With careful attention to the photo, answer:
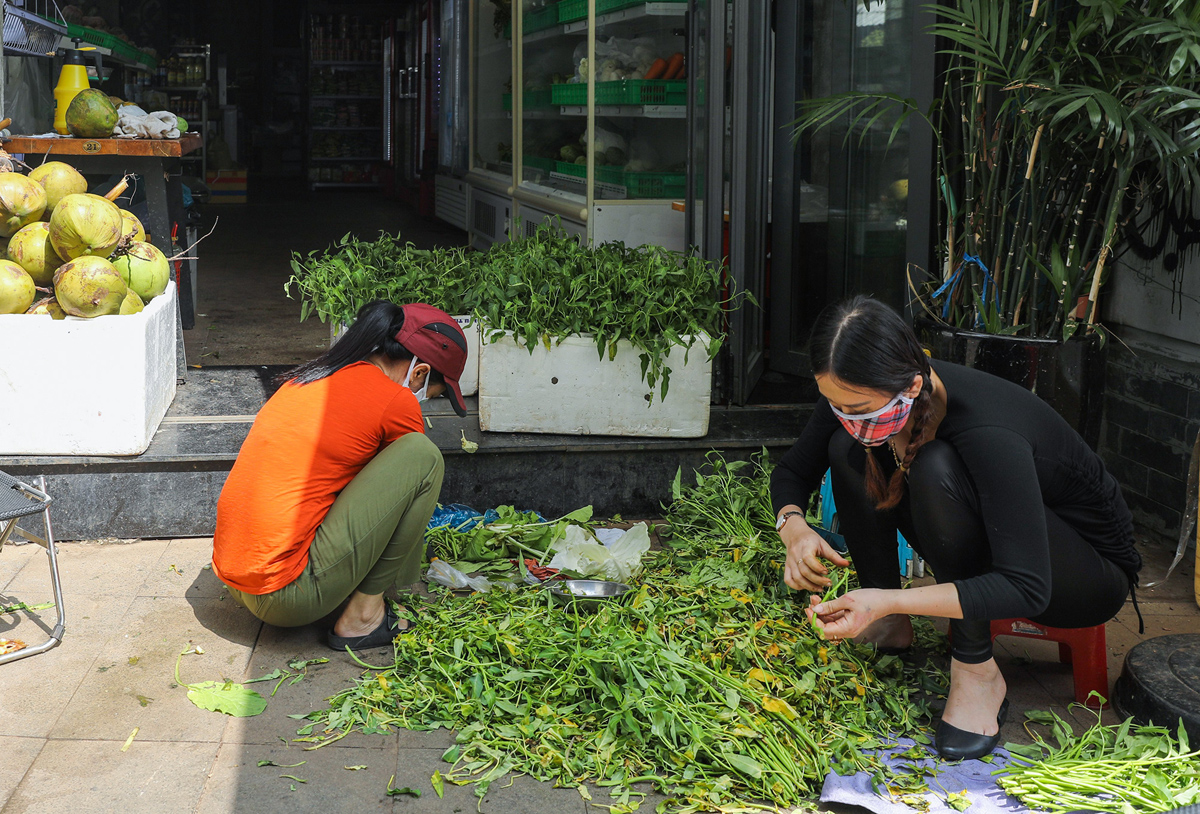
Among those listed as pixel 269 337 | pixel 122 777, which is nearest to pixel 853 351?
pixel 122 777

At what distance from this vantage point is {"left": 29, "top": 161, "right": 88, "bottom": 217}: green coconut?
3.67 metres

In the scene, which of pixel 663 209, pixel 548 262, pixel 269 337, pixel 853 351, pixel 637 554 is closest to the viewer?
pixel 853 351

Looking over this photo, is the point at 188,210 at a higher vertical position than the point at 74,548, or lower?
higher

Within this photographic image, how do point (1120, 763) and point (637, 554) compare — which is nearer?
point (1120, 763)

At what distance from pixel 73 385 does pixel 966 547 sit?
8.94ft

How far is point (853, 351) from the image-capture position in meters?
2.15

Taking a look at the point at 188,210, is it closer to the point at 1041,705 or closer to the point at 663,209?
the point at 663,209

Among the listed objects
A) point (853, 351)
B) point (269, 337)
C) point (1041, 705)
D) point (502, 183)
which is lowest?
point (1041, 705)

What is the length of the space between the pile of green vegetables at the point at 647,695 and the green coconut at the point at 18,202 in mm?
1860

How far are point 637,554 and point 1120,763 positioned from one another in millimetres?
1410

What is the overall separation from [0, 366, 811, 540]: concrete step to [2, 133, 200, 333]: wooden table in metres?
0.77

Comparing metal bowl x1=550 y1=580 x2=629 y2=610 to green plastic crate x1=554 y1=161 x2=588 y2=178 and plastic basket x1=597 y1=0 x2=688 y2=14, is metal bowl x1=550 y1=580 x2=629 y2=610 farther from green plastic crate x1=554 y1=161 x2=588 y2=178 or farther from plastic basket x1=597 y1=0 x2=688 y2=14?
green plastic crate x1=554 y1=161 x2=588 y2=178

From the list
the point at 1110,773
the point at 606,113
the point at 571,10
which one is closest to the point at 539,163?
the point at 571,10

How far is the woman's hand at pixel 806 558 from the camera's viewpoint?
8.27 ft
